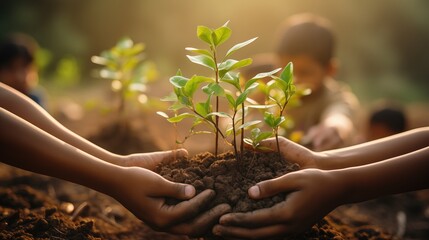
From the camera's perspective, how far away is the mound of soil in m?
1.48

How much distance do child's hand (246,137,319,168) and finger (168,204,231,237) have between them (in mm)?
353

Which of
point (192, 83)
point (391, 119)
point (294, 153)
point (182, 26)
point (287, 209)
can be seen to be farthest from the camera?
point (182, 26)

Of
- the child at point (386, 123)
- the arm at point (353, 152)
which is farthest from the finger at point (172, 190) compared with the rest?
the child at point (386, 123)

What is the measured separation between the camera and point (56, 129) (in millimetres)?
1771

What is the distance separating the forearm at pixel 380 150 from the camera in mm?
1758

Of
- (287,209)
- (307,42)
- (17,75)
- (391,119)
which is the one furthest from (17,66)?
(287,209)

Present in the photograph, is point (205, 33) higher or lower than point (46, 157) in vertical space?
higher

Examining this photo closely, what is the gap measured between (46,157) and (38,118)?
0.34 metres

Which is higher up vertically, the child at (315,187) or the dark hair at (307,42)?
the dark hair at (307,42)

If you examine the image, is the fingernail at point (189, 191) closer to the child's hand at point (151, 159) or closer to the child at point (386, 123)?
the child's hand at point (151, 159)

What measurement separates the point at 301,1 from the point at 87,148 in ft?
33.8

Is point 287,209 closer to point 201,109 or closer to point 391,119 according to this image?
point 201,109

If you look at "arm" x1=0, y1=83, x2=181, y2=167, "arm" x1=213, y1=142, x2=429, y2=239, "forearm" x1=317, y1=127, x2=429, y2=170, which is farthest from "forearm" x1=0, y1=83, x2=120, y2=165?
"forearm" x1=317, y1=127, x2=429, y2=170

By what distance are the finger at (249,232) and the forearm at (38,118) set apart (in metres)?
0.54
